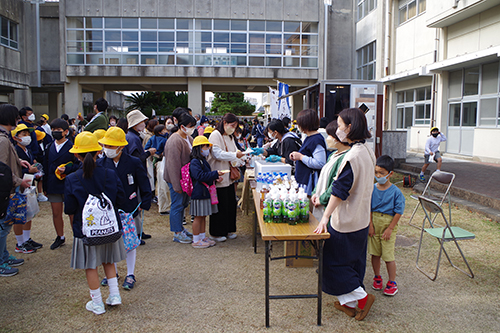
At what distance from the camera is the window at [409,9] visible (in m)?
17.3

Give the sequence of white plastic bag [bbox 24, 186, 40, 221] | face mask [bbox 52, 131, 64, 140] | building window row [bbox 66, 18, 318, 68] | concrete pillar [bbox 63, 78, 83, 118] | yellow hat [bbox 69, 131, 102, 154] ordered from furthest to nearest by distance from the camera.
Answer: concrete pillar [bbox 63, 78, 83, 118] → building window row [bbox 66, 18, 318, 68] → face mask [bbox 52, 131, 64, 140] → white plastic bag [bbox 24, 186, 40, 221] → yellow hat [bbox 69, 131, 102, 154]

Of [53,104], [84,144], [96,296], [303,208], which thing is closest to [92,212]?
[84,144]

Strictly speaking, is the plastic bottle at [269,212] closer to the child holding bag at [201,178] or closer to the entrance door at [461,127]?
the child holding bag at [201,178]

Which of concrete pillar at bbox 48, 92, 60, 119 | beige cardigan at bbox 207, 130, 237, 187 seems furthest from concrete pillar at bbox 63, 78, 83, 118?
beige cardigan at bbox 207, 130, 237, 187

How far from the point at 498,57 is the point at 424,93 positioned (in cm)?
525

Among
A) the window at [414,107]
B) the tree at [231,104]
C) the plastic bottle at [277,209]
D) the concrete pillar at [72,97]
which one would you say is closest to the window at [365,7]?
the window at [414,107]

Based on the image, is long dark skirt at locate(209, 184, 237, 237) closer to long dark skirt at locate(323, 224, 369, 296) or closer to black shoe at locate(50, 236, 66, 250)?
black shoe at locate(50, 236, 66, 250)

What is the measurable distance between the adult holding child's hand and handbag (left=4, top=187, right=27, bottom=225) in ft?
12.0

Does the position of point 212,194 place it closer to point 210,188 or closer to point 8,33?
point 210,188

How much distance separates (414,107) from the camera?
18406 millimetres

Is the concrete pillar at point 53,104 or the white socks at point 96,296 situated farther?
the concrete pillar at point 53,104

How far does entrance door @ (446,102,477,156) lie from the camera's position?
14.3m

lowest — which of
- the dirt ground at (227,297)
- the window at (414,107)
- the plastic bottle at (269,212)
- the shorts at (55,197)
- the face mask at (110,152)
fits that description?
the dirt ground at (227,297)

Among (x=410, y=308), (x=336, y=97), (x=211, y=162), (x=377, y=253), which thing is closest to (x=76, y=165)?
(x=211, y=162)
